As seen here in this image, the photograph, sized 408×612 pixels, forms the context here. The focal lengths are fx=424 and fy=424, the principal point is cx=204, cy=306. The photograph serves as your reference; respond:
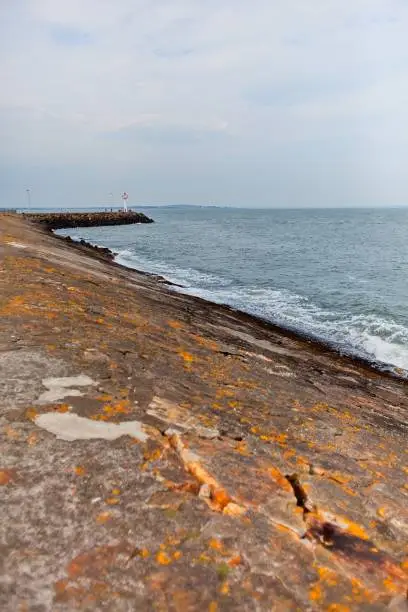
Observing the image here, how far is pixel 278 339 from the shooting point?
16.7 meters

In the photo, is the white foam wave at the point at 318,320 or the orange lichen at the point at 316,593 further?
the white foam wave at the point at 318,320

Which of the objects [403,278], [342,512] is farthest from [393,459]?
[403,278]

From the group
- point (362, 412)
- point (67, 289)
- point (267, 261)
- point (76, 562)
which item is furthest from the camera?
point (267, 261)

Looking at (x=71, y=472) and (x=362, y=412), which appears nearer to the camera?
(x=71, y=472)

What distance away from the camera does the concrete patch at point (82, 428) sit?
4.80m

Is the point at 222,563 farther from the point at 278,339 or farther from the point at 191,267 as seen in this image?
the point at 191,267

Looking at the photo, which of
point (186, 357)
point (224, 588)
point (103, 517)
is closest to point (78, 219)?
point (186, 357)

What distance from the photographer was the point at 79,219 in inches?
4099

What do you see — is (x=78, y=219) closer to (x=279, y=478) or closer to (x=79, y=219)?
(x=79, y=219)

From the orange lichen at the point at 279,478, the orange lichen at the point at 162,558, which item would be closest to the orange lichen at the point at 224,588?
the orange lichen at the point at 162,558

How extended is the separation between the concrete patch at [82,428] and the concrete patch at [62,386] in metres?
0.39

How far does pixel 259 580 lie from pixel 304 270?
41.0 m

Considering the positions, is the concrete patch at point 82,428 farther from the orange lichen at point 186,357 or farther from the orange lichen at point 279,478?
the orange lichen at point 186,357

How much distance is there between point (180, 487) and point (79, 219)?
107 meters
